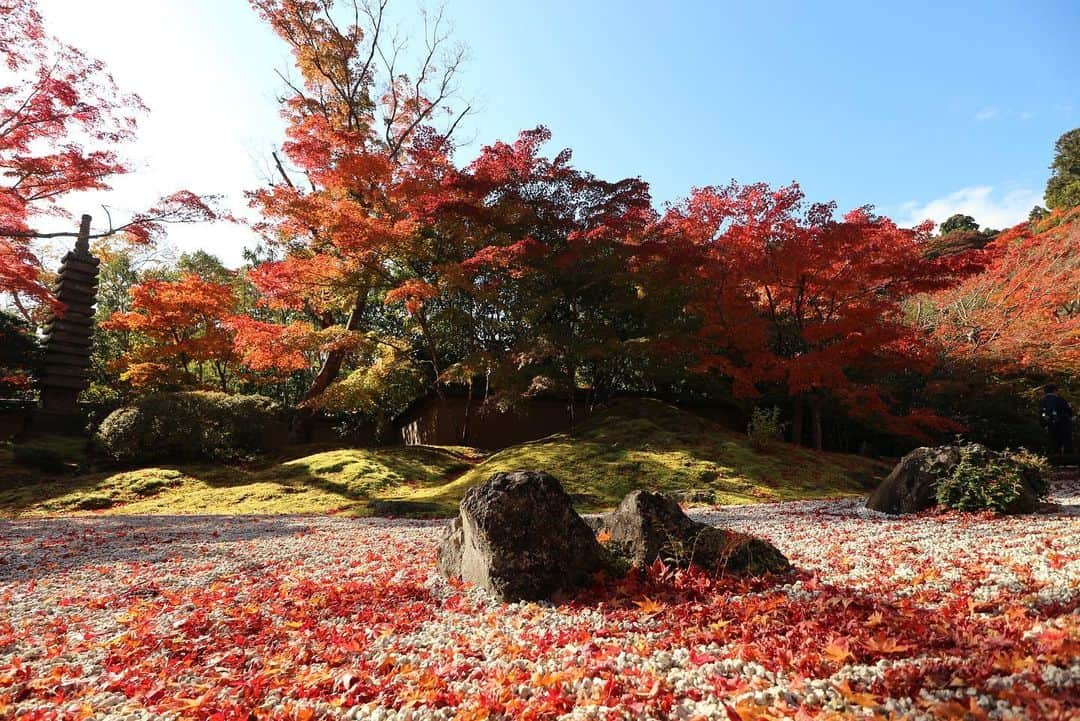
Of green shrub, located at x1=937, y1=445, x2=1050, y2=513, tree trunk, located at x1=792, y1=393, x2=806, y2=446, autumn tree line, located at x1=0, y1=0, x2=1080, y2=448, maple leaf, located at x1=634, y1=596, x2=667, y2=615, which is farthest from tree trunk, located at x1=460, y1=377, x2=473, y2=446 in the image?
maple leaf, located at x1=634, y1=596, x2=667, y2=615

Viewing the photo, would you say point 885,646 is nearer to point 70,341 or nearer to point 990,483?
point 990,483

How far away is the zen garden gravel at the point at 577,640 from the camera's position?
236 centimetres

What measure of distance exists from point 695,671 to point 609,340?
10979 millimetres

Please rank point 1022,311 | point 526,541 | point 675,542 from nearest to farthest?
point 526,541 < point 675,542 < point 1022,311


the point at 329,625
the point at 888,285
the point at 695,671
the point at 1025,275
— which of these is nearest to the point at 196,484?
the point at 329,625

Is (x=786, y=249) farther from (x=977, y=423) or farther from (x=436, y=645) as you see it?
(x=436, y=645)

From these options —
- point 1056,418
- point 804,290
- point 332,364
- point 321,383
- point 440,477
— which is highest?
point 804,290

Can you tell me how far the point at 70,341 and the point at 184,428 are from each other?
5446mm

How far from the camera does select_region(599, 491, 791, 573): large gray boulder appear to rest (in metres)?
4.28

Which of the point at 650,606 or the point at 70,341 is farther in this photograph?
the point at 70,341

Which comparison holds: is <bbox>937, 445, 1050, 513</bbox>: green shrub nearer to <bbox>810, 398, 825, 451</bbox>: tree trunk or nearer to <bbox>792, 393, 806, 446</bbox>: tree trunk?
<bbox>810, 398, 825, 451</bbox>: tree trunk

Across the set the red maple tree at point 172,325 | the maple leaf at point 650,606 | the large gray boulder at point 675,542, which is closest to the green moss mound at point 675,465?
the large gray boulder at point 675,542

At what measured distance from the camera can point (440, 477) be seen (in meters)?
13.0

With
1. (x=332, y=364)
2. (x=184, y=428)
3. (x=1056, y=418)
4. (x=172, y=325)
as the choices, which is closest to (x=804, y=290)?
(x=1056, y=418)
